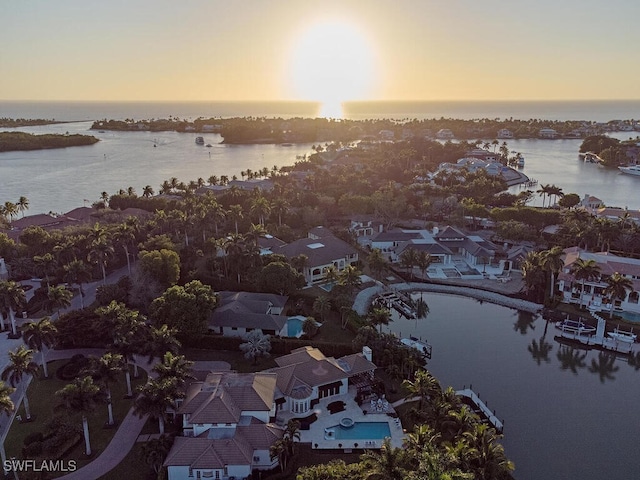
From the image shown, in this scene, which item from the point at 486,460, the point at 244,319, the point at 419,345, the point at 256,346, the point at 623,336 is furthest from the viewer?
the point at 623,336

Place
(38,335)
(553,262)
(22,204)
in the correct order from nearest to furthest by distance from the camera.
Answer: (38,335) → (553,262) → (22,204)

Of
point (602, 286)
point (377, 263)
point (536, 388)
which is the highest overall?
point (377, 263)

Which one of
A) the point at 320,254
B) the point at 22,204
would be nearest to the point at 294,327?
the point at 320,254

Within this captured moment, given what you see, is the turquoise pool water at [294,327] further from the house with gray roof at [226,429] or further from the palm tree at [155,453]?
the palm tree at [155,453]

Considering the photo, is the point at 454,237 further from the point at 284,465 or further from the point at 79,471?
the point at 79,471

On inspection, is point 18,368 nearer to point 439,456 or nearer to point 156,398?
point 156,398

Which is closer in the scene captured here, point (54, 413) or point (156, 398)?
point (156, 398)
